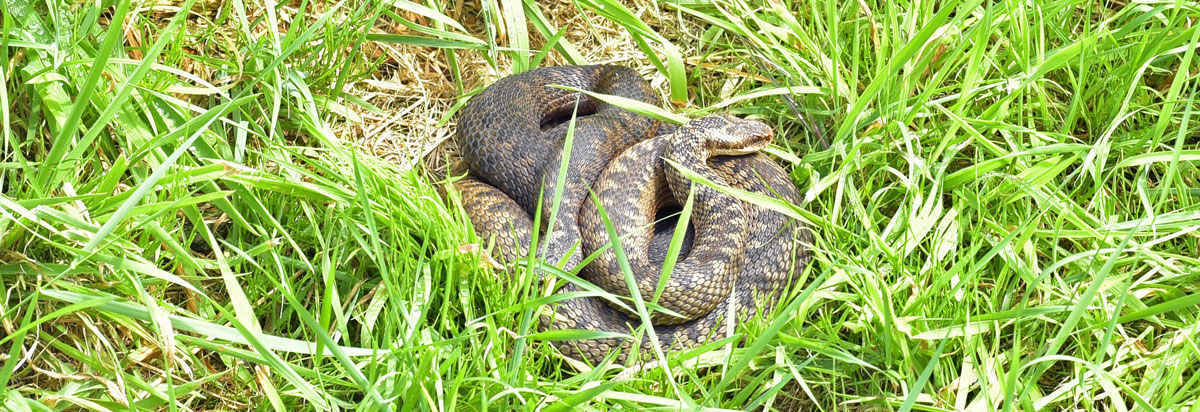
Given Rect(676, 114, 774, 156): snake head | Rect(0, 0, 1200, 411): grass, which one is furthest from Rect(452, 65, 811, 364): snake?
Rect(0, 0, 1200, 411): grass

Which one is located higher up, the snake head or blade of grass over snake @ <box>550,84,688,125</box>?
blade of grass over snake @ <box>550,84,688,125</box>

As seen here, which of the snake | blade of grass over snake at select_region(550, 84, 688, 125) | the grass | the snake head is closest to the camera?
the grass

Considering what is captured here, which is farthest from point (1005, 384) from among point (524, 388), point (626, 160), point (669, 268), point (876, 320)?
point (626, 160)

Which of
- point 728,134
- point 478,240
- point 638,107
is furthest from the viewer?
point 728,134

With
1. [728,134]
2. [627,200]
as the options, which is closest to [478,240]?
[627,200]

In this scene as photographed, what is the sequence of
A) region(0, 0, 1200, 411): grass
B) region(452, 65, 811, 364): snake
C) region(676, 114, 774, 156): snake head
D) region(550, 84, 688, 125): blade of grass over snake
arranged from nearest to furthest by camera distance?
region(0, 0, 1200, 411): grass < region(452, 65, 811, 364): snake < region(550, 84, 688, 125): blade of grass over snake < region(676, 114, 774, 156): snake head

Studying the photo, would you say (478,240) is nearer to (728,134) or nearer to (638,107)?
(638,107)

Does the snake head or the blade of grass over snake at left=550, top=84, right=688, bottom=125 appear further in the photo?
the snake head

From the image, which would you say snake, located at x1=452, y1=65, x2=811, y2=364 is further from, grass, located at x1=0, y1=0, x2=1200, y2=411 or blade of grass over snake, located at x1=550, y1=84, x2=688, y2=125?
grass, located at x1=0, y1=0, x2=1200, y2=411
